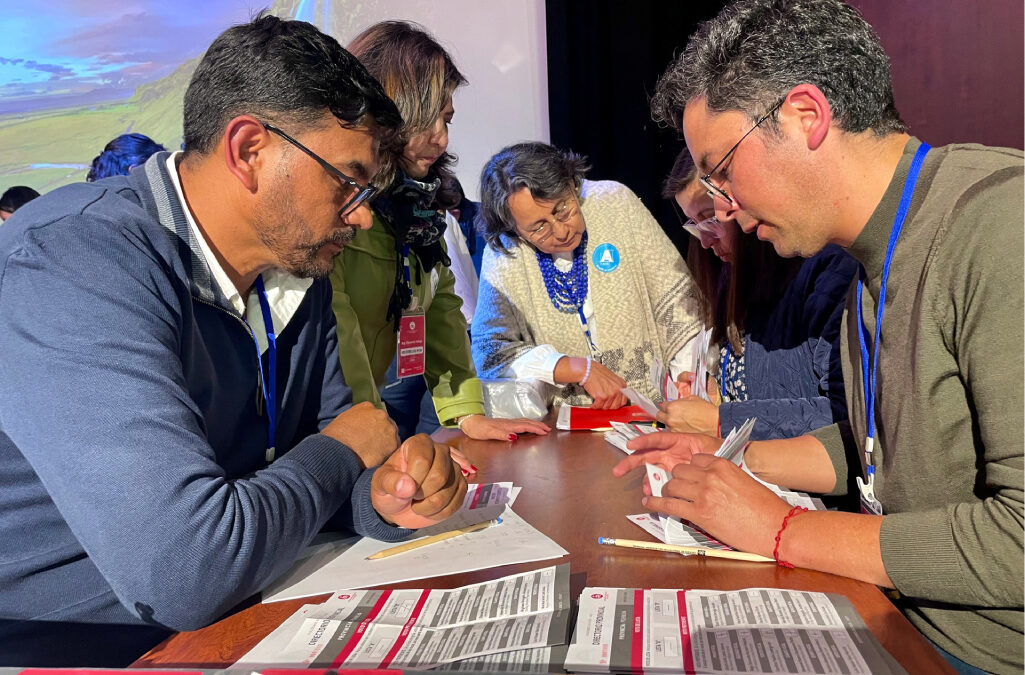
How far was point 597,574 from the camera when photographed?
1.11m

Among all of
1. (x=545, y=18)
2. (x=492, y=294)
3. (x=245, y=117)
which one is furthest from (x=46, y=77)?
(x=245, y=117)

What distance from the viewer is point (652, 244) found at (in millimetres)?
3059

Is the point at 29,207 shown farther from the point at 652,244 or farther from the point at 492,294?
the point at 652,244

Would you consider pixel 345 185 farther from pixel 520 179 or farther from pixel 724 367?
pixel 520 179

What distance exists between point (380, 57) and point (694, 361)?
62.3 inches

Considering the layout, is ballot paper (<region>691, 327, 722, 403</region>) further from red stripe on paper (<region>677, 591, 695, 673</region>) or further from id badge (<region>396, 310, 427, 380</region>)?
red stripe on paper (<region>677, 591, 695, 673</region>)

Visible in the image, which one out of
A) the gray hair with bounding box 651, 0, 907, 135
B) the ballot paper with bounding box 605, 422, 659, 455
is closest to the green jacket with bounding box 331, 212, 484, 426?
the ballot paper with bounding box 605, 422, 659, 455

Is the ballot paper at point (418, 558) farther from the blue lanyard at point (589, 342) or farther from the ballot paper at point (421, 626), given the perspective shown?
the blue lanyard at point (589, 342)

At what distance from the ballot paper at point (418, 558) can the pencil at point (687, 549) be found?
9 cm

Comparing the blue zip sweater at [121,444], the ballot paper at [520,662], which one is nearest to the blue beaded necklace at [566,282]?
the blue zip sweater at [121,444]

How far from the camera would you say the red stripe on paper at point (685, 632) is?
0.82m

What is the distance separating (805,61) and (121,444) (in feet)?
3.77

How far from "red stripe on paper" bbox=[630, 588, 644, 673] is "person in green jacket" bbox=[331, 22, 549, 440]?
3.31 feet

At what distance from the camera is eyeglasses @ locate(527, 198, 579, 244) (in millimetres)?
2928
